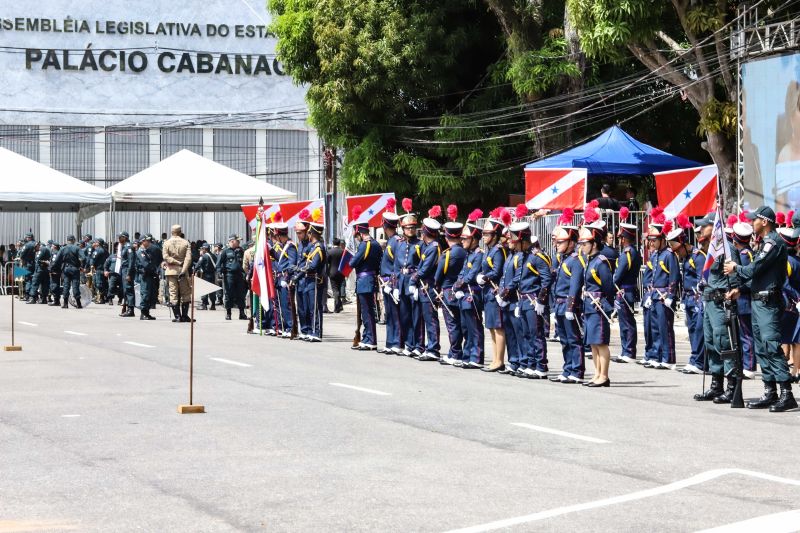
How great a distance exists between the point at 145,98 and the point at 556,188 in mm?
33889

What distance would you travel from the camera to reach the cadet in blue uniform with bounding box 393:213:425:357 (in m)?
19.5

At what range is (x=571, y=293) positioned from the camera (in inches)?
621

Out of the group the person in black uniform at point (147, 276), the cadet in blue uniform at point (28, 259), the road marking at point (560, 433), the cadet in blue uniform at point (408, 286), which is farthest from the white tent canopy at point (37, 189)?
the road marking at point (560, 433)

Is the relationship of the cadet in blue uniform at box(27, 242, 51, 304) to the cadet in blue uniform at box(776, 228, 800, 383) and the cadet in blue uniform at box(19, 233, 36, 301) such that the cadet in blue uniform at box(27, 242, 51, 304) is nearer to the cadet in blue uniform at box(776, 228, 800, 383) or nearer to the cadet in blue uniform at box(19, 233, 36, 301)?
the cadet in blue uniform at box(19, 233, 36, 301)

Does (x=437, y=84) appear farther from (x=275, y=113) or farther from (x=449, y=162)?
(x=275, y=113)

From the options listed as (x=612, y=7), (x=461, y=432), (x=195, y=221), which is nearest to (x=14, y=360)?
(x=461, y=432)

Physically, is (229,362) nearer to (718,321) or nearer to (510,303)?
(510,303)

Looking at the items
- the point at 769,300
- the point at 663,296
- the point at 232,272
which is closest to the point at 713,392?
the point at 769,300

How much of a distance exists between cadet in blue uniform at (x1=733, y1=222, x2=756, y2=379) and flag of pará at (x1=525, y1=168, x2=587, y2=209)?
971 centimetres

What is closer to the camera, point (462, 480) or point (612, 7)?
point (462, 480)

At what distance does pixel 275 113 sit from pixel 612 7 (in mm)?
34770

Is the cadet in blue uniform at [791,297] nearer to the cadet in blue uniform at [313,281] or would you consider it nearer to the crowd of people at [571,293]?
the crowd of people at [571,293]

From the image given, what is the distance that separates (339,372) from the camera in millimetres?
16953

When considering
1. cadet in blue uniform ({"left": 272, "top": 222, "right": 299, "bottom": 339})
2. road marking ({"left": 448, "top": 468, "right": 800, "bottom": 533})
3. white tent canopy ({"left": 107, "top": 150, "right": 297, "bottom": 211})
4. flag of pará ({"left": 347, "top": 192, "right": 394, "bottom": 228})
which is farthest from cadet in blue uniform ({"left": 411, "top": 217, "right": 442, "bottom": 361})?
white tent canopy ({"left": 107, "top": 150, "right": 297, "bottom": 211})
